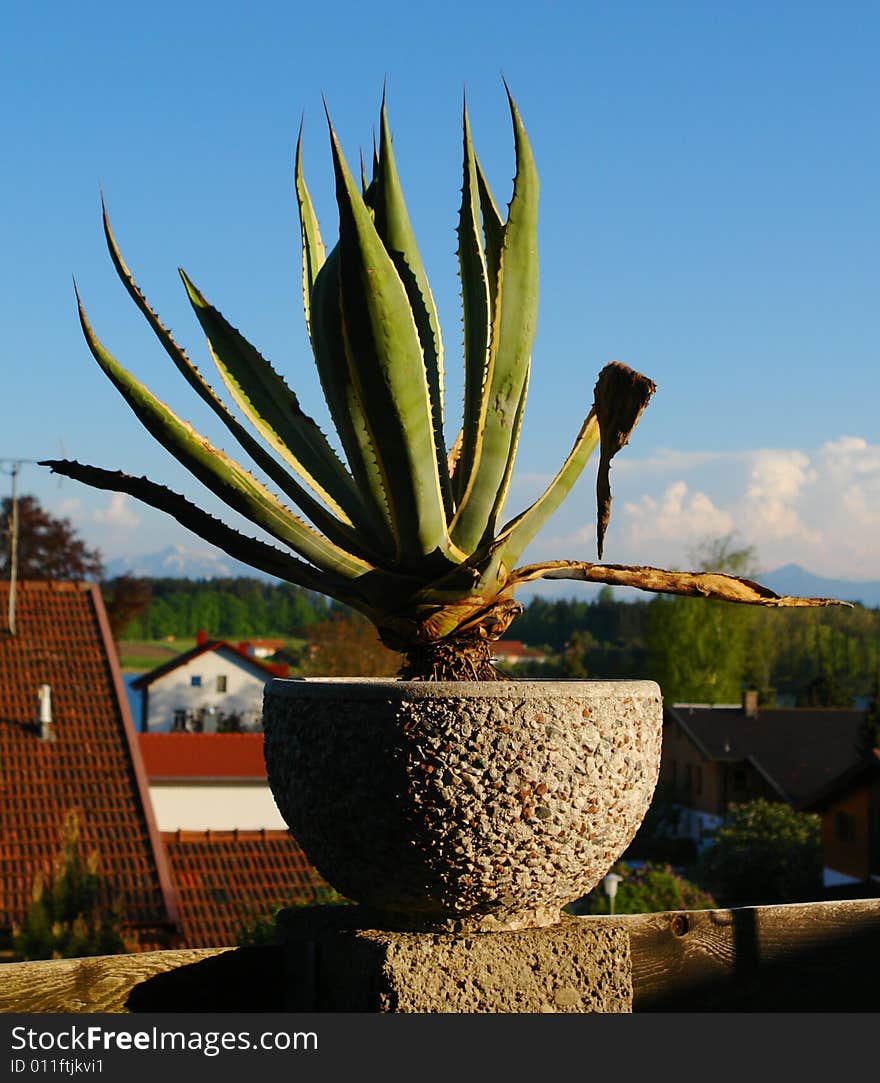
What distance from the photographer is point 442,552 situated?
2.01 m

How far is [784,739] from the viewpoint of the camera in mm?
44625

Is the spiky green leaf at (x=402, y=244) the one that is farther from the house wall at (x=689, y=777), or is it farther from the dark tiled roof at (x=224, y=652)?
the dark tiled roof at (x=224, y=652)

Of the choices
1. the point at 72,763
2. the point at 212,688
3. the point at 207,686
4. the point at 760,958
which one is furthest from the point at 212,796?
the point at 212,688

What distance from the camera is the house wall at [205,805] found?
24.0 meters

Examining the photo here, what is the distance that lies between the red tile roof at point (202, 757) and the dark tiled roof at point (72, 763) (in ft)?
29.1

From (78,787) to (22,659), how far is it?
2.49 meters

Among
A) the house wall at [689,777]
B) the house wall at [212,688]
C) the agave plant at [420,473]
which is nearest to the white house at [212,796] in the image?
the agave plant at [420,473]

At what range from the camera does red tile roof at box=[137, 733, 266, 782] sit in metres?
25.1

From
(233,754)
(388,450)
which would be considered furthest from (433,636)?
(233,754)

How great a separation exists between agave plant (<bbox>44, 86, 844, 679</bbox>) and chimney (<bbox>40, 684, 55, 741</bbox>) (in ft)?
40.6

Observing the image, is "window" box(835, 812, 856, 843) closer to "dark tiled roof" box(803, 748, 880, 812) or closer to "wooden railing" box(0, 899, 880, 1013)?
"dark tiled roof" box(803, 748, 880, 812)

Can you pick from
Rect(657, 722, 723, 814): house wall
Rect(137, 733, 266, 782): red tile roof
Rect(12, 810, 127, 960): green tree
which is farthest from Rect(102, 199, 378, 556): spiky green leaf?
Rect(657, 722, 723, 814): house wall

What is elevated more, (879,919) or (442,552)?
(442,552)
